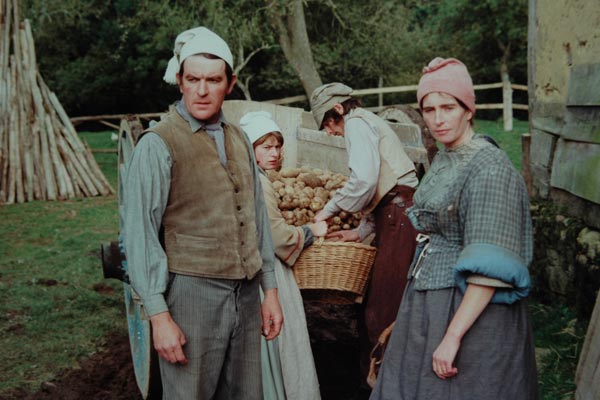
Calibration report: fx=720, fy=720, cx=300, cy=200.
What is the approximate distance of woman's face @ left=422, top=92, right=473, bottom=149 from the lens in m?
2.32

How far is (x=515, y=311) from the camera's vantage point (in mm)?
2201

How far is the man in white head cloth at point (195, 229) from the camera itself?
7.80 ft

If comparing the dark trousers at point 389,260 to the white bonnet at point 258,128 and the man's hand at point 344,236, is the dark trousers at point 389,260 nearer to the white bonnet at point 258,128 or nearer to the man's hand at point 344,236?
the man's hand at point 344,236

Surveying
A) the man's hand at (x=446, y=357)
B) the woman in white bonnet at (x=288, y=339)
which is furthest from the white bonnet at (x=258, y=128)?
the man's hand at (x=446, y=357)

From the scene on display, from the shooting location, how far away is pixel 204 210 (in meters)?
2.47

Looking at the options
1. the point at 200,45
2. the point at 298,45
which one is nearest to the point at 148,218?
the point at 200,45

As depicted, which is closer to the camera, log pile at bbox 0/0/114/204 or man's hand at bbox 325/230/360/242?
man's hand at bbox 325/230/360/242

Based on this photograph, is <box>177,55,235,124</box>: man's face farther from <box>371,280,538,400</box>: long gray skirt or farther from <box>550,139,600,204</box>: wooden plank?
<box>550,139,600,204</box>: wooden plank

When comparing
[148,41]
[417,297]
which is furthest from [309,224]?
[148,41]

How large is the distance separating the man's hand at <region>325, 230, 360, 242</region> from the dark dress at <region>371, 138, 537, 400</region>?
145 centimetres

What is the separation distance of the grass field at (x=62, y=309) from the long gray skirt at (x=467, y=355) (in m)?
1.81

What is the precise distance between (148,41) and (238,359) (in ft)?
72.0

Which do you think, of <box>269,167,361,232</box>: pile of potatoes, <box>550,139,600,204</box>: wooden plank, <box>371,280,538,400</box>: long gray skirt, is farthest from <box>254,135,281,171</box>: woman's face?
<box>550,139,600,204</box>: wooden plank

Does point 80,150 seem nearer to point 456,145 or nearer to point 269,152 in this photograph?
point 269,152
